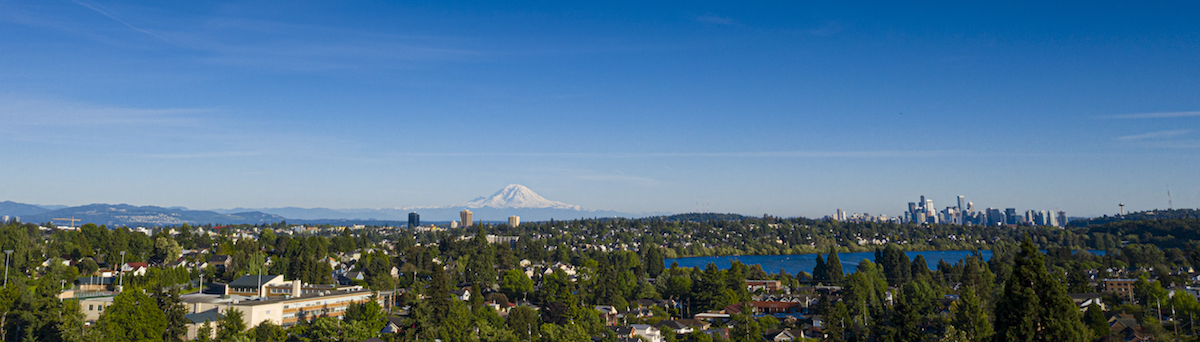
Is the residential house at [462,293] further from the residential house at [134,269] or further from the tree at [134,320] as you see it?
the tree at [134,320]

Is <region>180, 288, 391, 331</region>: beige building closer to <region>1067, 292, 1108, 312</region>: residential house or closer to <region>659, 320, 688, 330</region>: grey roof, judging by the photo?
<region>659, 320, 688, 330</region>: grey roof

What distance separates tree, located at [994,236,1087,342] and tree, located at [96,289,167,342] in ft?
84.3

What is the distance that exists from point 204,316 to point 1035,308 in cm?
2943

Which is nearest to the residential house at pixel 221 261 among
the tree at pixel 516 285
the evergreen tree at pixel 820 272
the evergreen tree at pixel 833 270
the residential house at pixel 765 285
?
the tree at pixel 516 285

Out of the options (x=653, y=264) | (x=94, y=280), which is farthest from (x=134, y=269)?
(x=653, y=264)

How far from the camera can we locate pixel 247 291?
39.2 metres

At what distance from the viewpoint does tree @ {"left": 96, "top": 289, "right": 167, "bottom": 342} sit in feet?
78.4

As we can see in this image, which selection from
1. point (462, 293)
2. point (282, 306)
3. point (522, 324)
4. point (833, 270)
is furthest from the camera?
point (833, 270)

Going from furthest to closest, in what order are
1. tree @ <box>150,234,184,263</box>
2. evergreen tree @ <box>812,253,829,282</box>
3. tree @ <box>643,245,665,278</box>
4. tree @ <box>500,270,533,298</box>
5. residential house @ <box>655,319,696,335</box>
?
tree @ <box>643,245,665,278</box> < evergreen tree @ <box>812,253,829,282</box> < tree @ <box>150,234,184,263</box> < tree @ <box>500,270,533,298</box> < residential house @ <box>655,319,696,335</box>

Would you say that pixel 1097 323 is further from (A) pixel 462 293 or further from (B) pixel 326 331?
(A) pixel 462 293

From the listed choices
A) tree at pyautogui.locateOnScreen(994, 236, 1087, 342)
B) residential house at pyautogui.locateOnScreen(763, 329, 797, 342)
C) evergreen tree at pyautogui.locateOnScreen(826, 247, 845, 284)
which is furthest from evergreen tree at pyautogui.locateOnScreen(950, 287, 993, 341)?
evergreen tree at pyautogui.locateOnScreen(826, 247, 845, 284)

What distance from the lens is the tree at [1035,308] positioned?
14.9 m

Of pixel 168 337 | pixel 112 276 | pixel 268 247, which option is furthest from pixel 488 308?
pixel 268 247

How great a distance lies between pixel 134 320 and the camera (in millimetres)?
24266
